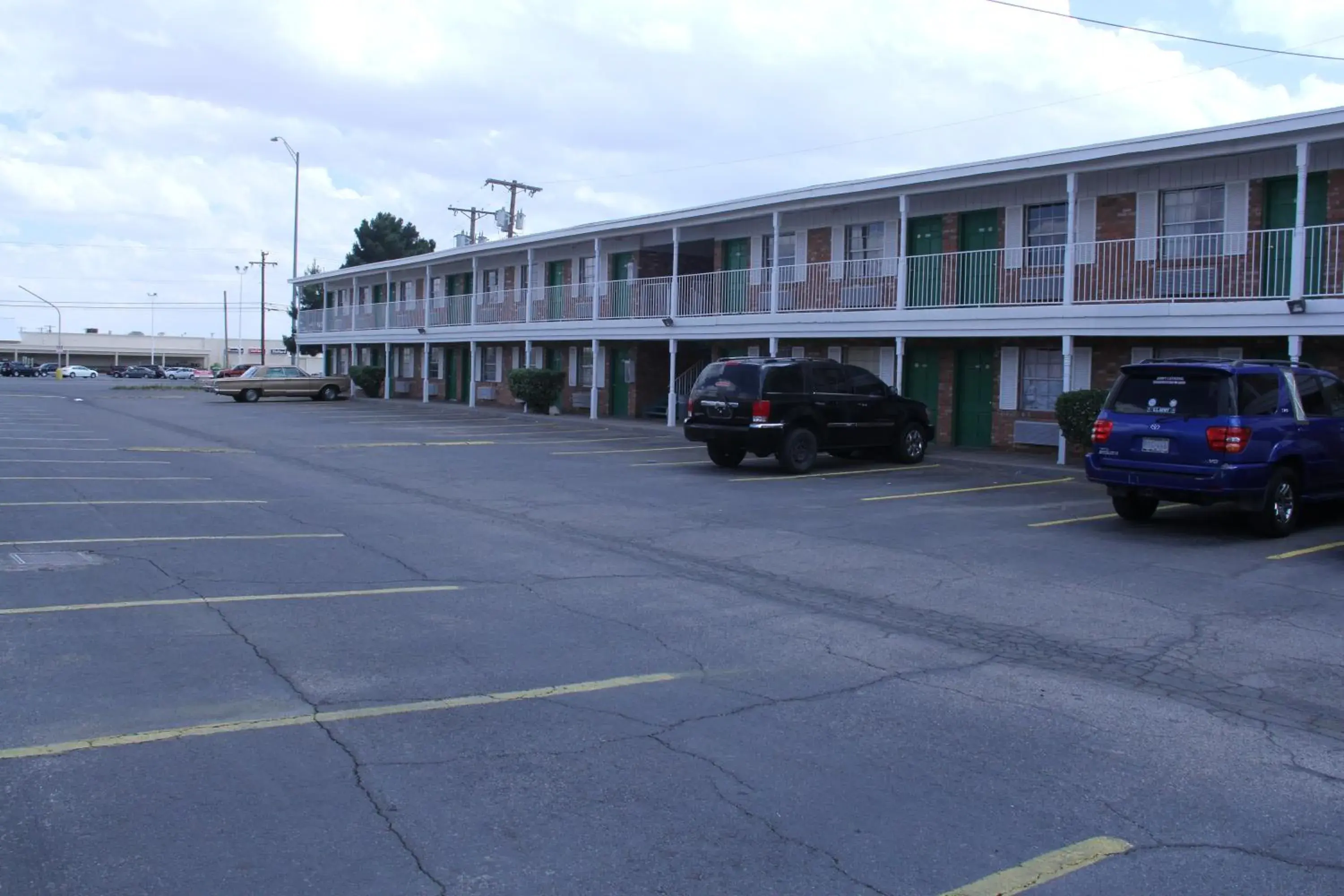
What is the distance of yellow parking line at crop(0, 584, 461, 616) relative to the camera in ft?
27.7

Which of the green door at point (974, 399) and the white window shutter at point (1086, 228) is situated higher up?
the white window shutter at point (1086, 228)

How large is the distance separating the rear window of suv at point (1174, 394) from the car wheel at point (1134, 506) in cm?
127

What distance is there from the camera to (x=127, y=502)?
47.4 feet

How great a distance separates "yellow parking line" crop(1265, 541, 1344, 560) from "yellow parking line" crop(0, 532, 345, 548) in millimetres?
9537

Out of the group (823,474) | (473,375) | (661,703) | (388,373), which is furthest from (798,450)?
(388,373)

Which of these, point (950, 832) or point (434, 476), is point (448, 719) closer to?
point (950, 832)

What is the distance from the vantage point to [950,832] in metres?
4.83

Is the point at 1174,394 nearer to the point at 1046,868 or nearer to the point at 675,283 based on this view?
the point at 1046,868

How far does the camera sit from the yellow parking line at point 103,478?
16.5 meters

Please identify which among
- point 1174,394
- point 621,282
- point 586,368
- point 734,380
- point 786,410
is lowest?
point 786,410

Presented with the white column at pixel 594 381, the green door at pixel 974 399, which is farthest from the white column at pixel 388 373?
the green door at pixel 974 399

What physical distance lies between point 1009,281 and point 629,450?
8.38m

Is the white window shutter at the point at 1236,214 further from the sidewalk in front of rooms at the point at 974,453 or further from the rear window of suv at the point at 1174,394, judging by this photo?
the rear window of suv at the point at 1174,394

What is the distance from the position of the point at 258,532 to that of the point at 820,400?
400 inches
